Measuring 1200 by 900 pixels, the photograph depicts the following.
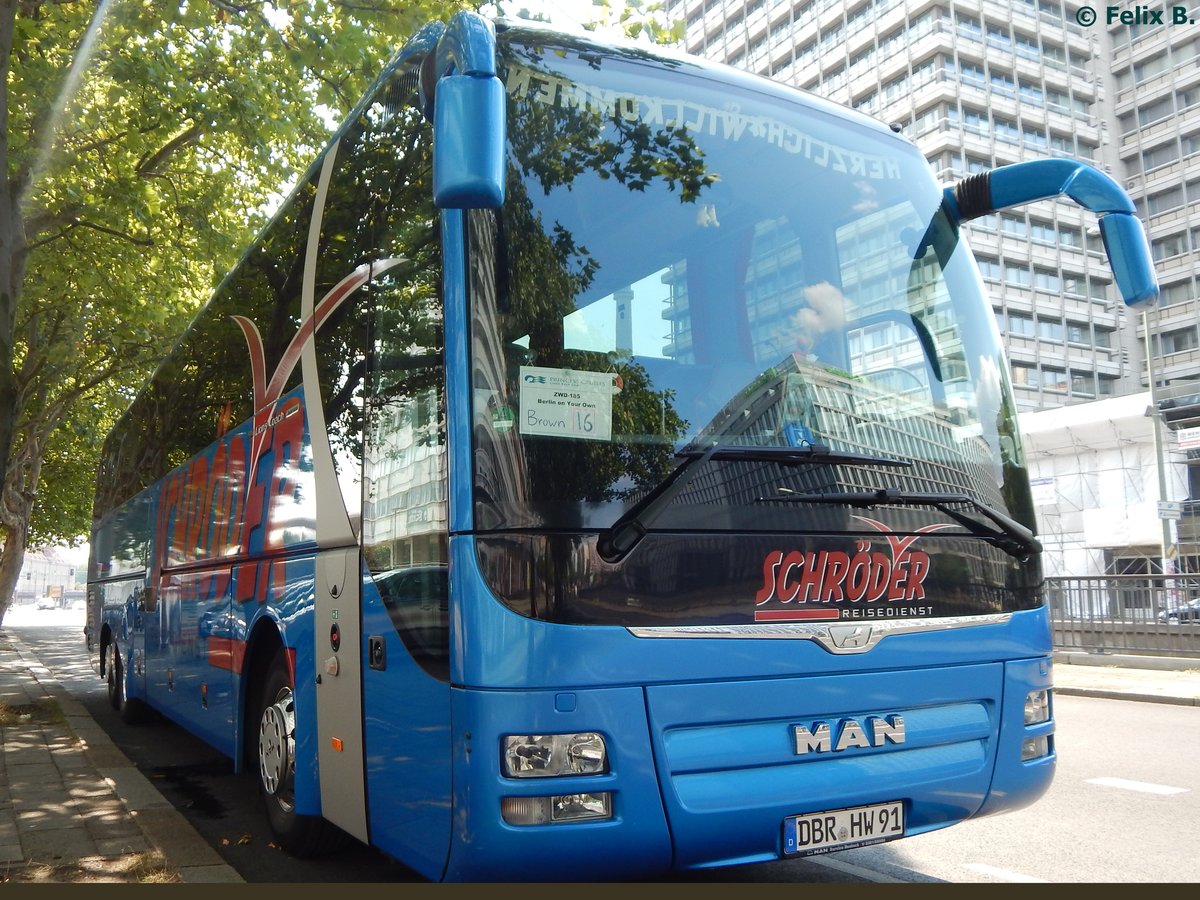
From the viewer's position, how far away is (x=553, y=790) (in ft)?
11.8

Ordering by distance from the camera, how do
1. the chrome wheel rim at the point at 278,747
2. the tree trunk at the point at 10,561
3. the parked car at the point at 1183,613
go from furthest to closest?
the tree trunk at the point at 10,561
the parked car at the point at 1183,613
the chrome wheel rim at the point at 278,747

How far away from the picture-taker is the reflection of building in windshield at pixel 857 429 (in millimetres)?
4031

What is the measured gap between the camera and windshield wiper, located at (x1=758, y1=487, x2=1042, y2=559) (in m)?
4.05

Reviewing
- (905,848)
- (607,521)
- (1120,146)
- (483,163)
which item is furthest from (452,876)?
(1120,146)

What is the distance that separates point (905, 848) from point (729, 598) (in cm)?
265

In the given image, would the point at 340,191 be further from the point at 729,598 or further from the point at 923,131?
the point at 923,131

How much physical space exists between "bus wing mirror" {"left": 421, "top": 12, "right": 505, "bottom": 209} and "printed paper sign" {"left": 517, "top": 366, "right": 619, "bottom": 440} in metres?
0.61

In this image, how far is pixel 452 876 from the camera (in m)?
3.75

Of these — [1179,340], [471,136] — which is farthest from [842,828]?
[1179,340]

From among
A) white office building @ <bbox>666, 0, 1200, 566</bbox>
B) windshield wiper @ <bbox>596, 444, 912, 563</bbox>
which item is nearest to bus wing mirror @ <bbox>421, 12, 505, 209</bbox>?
windshield wiper @ <bbox>596, 444, 912, 563</bbox>

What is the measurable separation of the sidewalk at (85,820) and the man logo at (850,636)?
288 centimetres

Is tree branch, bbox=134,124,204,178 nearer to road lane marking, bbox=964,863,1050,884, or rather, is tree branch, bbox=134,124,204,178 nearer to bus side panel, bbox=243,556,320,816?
bus side panel, bbox=243,556,320,816

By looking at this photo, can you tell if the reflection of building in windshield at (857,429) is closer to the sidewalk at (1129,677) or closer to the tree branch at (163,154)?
the sidewalk at (1129,677)

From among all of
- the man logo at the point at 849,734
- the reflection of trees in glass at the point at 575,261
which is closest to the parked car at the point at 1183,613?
the man logo at the point at 849,734
